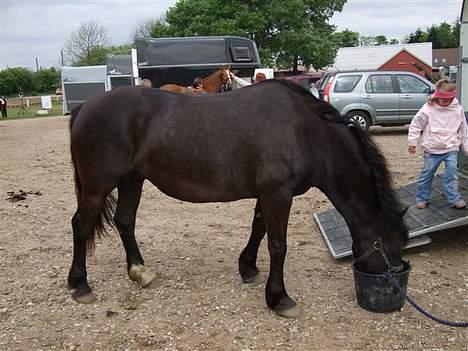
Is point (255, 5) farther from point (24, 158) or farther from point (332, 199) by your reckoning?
point (332, 199)

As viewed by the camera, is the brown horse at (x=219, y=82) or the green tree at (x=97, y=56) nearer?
the brown horse at (x=219, y=82)

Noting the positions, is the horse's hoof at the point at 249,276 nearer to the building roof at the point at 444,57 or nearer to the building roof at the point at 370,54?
the building roof at the point at 370,54

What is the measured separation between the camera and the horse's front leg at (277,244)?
3.48 metres

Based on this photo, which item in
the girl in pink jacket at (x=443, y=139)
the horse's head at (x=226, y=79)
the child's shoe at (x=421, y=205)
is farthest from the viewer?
the horse's head at (x=226, y=79)

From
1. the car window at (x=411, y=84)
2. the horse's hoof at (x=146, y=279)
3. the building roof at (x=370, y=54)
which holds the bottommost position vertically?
the horse's hoof at (x=146, y=279)

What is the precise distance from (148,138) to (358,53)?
38.3 metres

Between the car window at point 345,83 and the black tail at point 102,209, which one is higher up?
the car window at point 345,83

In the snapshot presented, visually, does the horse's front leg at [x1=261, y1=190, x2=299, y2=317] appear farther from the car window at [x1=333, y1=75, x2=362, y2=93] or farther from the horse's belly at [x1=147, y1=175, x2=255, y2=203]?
the car window at [x1=333, y1=75, x2=362, y2=93]

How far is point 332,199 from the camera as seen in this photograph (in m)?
3.63

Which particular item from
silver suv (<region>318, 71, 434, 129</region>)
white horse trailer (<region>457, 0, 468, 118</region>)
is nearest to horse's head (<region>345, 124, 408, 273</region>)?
white horse trailer (<region>457, 0, 468, 118</region>)

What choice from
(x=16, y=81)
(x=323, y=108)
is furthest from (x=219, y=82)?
(x=16, y=81)

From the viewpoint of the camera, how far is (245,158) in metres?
3.56

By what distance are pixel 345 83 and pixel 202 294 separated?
10.1 metres

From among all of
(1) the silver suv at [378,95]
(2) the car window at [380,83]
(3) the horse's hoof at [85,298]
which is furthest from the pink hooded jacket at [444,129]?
(2) the car window at [380,83]
